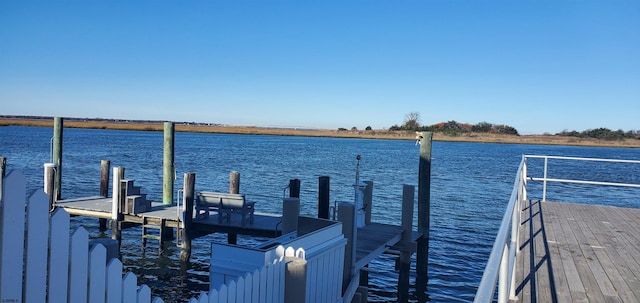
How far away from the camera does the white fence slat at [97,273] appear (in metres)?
3.44

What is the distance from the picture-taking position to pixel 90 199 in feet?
57.0

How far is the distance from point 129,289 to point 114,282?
0.17 meters

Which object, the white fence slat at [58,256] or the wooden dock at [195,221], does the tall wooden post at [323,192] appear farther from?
the white fence slat at [58,256]

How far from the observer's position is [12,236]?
9.55ft

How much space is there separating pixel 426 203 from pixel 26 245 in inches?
511

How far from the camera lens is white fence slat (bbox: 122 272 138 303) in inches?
147

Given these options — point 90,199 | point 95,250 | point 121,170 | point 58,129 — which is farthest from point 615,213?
point 58,129

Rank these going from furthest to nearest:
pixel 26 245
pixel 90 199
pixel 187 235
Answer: pixel 90 199 < pixel 187 235 < pixel 26 245

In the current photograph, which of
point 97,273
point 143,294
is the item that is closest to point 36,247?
point 97,273

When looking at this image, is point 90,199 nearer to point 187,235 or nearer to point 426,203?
point 187,235

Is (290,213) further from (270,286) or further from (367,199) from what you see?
(367,199)

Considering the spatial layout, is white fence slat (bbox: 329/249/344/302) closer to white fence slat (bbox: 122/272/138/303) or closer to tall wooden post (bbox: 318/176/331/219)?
white fence slat (bbox: 122/272/138/303)

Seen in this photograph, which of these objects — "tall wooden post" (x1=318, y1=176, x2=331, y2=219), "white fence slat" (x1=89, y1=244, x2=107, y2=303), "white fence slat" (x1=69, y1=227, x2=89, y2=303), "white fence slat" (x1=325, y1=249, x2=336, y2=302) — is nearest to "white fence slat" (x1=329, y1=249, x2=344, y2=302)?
"white fence slat" (x1=325, y1=249, x2=336, y2=302)

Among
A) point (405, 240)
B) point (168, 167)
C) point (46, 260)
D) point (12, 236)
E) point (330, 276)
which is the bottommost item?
point (405, 240)
